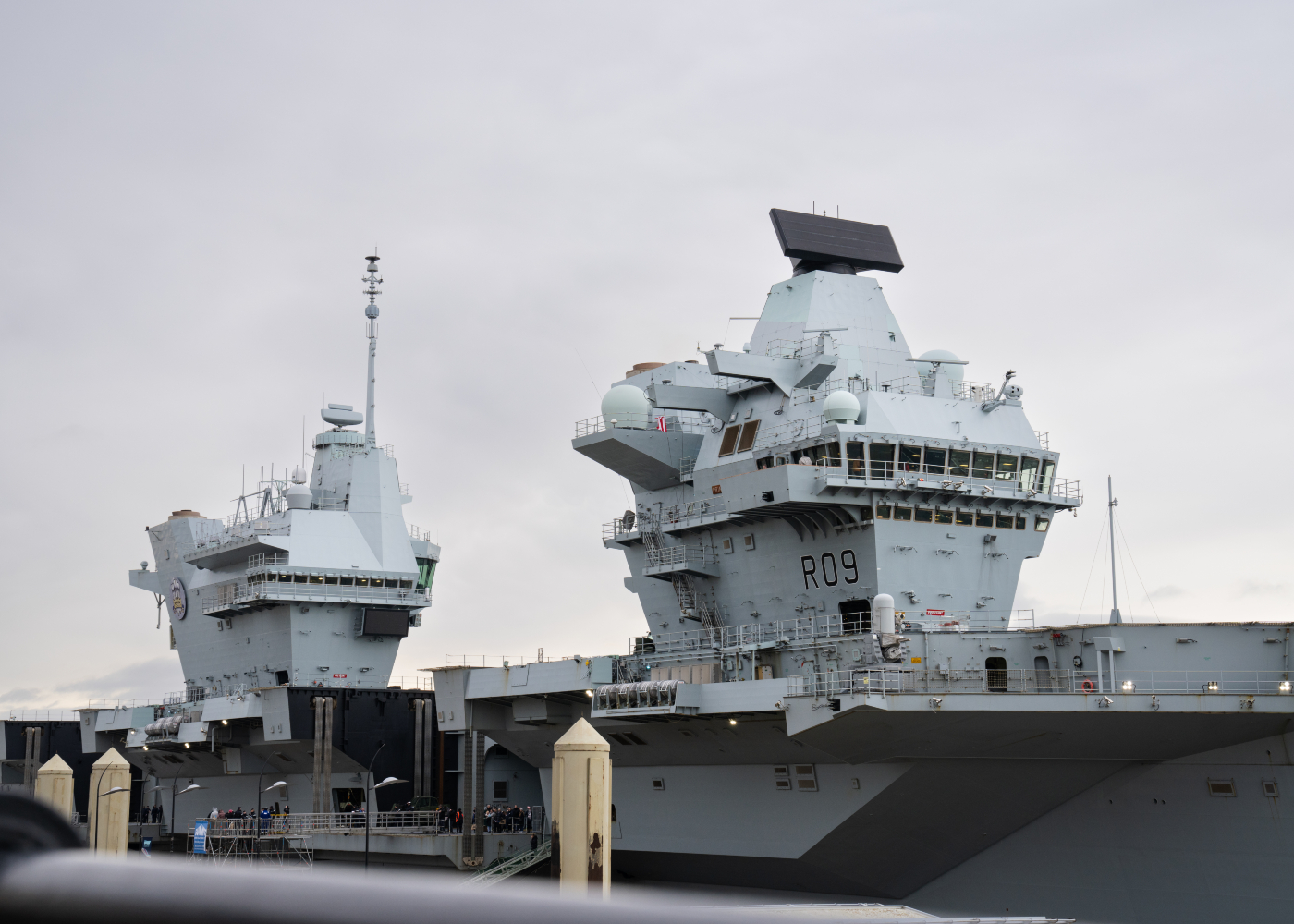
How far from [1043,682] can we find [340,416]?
120 ft

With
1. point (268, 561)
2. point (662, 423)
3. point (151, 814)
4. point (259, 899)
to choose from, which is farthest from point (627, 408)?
point (259, 899)

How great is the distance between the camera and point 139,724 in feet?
191

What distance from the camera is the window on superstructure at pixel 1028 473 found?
33781mm

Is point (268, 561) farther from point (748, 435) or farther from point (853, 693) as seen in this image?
point (853, 693)

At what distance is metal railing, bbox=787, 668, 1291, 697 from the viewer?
84.1 feet

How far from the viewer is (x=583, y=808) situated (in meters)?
21.7

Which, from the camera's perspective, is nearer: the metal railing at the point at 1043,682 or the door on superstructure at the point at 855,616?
the metal railing at the point at 1043,682

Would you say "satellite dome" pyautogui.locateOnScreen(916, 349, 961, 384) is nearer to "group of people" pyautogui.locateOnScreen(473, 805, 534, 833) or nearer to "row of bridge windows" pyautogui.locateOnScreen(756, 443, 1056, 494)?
"row of bridge windows" pyautogui.locateOnScreen(756, 443, 1056, 494)

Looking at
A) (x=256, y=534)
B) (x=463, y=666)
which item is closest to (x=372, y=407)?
(x=256, y=534)

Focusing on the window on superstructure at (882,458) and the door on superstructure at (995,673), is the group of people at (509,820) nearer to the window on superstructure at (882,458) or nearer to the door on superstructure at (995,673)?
the window on superstructure at (882,458)

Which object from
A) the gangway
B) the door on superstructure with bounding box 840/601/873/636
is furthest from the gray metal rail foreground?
the gangway

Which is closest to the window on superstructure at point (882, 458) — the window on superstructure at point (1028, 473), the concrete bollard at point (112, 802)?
the window on superstructure at point (1028, 473)

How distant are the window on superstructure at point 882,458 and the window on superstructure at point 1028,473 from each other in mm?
3904

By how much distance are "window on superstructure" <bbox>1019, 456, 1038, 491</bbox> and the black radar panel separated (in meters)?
8.16
